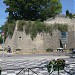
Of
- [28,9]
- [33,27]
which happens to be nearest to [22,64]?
[33,27]

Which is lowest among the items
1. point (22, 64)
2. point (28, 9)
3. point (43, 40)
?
point (22, 64)

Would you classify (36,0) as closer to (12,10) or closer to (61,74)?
(12,10)

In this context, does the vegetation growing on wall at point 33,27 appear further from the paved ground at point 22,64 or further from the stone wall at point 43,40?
the paved ground at point 22,64

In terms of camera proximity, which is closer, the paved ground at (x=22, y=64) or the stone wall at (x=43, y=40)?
the paved ground at (x=22, y=64)

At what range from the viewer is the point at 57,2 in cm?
5475

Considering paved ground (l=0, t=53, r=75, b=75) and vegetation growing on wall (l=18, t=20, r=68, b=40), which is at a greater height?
vegetation growing on wall (l=18, t=20, r=68, b=40)

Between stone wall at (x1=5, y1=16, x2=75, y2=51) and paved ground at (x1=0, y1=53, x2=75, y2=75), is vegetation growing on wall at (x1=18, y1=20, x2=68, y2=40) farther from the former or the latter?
paved ground at (x1=0, y1=53, x2=75, y2=75)

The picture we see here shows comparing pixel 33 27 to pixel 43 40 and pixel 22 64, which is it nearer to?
pixel 43 40

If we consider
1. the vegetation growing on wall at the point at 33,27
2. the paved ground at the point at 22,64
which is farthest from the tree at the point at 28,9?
the paved ground at the point at 22,64

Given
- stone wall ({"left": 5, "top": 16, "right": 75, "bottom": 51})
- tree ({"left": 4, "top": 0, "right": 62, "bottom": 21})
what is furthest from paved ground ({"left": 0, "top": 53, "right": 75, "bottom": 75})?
tree ({"left": 4, "top": 0, "right": 62, "bottom": 21})

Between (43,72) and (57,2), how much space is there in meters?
41.5

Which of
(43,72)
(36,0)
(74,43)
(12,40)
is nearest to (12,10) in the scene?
(36,0)

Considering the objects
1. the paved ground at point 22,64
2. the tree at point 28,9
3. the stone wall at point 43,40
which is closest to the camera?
the paved ground at point 22,64

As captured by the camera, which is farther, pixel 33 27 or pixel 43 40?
pixel 43 40
